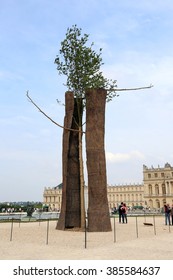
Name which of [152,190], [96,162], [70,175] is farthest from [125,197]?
[96,162]

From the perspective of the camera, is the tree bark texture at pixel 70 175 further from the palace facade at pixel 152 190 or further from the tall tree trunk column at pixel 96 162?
the palace facade at pixel 152 190

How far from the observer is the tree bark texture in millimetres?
17188

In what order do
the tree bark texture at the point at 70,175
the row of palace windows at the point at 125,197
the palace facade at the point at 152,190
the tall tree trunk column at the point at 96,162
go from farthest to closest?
the row of palace windows at the point at 125,197, the palace facade at the point at 152,190, the tree bark texture at the point at 70,175, the tall tree trunk column at the point at 96,162

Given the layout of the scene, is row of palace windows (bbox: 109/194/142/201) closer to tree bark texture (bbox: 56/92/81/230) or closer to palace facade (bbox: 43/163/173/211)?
palace facade (bbox: 43/163/173/211)

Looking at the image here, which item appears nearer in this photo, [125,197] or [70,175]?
[70,175]

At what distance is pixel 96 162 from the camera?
1627cm

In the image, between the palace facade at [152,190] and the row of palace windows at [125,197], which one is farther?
the row of palace windows at [125,197]

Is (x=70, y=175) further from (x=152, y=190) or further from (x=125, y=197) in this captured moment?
(x=125, y=197)

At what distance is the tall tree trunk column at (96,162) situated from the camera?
15539 millimetres

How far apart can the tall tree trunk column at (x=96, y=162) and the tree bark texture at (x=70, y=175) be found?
1.64m

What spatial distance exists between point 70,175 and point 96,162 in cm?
225

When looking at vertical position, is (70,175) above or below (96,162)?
below

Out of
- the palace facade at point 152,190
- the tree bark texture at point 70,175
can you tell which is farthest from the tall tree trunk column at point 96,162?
the palace facade at point 152,190

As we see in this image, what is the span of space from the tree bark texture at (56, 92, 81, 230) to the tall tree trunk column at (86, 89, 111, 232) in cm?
164
